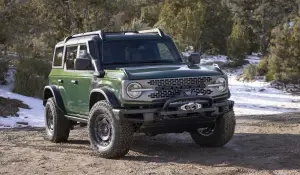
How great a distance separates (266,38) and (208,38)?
441 cm

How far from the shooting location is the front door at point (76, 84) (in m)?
8.05

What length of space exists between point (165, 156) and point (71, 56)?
2683 mm

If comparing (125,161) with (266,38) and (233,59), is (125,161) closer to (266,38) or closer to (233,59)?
(233,59)

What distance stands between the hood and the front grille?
0.07m

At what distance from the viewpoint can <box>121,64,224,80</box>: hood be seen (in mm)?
7043

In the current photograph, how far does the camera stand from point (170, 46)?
8.72m

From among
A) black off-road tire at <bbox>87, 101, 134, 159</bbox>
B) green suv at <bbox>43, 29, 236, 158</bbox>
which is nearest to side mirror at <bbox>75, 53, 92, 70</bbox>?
green suv at <bbox>43, 29, 236, 158</bbox>

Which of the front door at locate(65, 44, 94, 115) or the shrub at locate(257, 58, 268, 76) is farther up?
the front door at locate(65, 44, 94, 115)

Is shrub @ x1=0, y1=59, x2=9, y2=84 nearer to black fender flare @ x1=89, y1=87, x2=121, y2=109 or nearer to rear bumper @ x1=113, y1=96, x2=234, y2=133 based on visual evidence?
black fender flare @ x1=89, y1=87, x2=121, y2=109

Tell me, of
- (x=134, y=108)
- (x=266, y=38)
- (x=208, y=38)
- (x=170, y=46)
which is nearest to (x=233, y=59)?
(x=208, y=38)

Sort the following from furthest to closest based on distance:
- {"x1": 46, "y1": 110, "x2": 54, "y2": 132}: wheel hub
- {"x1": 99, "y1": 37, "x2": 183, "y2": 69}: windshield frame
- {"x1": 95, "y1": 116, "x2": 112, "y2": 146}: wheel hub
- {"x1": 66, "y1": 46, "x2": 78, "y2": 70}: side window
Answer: {"x1": 46, "y1": 110, "x2": 54, "y2": 132}: wheel hub < {"x1": 66, "y1": 46, "x2": 78, "y2": 70}: side window < {"x1": 99, "y1": 37, "x2": 183, "y2": 69}: windshield frame < {"x1": 95, "y1": 116, "x2": 112, "y2": 146}: wheel hub

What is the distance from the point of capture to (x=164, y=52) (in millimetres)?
8555

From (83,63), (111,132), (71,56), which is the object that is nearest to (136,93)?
(111,132)

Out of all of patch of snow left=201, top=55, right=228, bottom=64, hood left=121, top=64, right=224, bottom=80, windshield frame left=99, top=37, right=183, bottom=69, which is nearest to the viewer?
hood left=121, top=64, right=224, bottom=80
